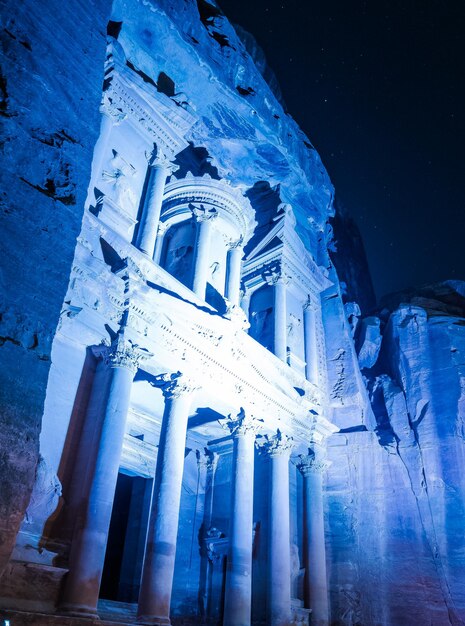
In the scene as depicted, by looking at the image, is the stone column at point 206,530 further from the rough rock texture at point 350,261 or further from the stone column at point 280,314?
the rough rock texture at point 350,261

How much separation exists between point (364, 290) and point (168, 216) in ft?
52.1

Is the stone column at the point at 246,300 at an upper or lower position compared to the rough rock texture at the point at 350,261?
lower

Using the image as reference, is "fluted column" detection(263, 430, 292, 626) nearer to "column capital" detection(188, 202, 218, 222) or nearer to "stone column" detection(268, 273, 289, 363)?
"stone column" detection(268, 273, 289, 363)

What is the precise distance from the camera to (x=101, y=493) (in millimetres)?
10430

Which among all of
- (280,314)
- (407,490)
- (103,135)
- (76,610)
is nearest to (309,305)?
(280,314)

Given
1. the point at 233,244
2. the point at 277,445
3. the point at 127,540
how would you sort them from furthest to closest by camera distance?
the point at 233,244, the point at 277,445, the point at 127,540

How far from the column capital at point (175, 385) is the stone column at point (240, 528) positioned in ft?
9.06

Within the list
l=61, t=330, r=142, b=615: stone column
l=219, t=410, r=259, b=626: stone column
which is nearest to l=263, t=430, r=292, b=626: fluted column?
l=219, t=410, r=259, b=626: stone column

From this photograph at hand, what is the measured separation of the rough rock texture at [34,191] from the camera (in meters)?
4.11

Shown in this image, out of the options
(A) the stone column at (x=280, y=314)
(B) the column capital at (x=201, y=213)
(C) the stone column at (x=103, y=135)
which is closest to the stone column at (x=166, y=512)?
(C) the stone column at (x=103, y=135)

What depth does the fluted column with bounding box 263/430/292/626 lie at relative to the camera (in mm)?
14164

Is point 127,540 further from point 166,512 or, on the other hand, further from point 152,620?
point 152,620

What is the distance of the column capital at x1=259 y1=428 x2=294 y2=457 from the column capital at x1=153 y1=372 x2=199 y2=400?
4505 mm

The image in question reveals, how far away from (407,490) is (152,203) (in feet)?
45.5
